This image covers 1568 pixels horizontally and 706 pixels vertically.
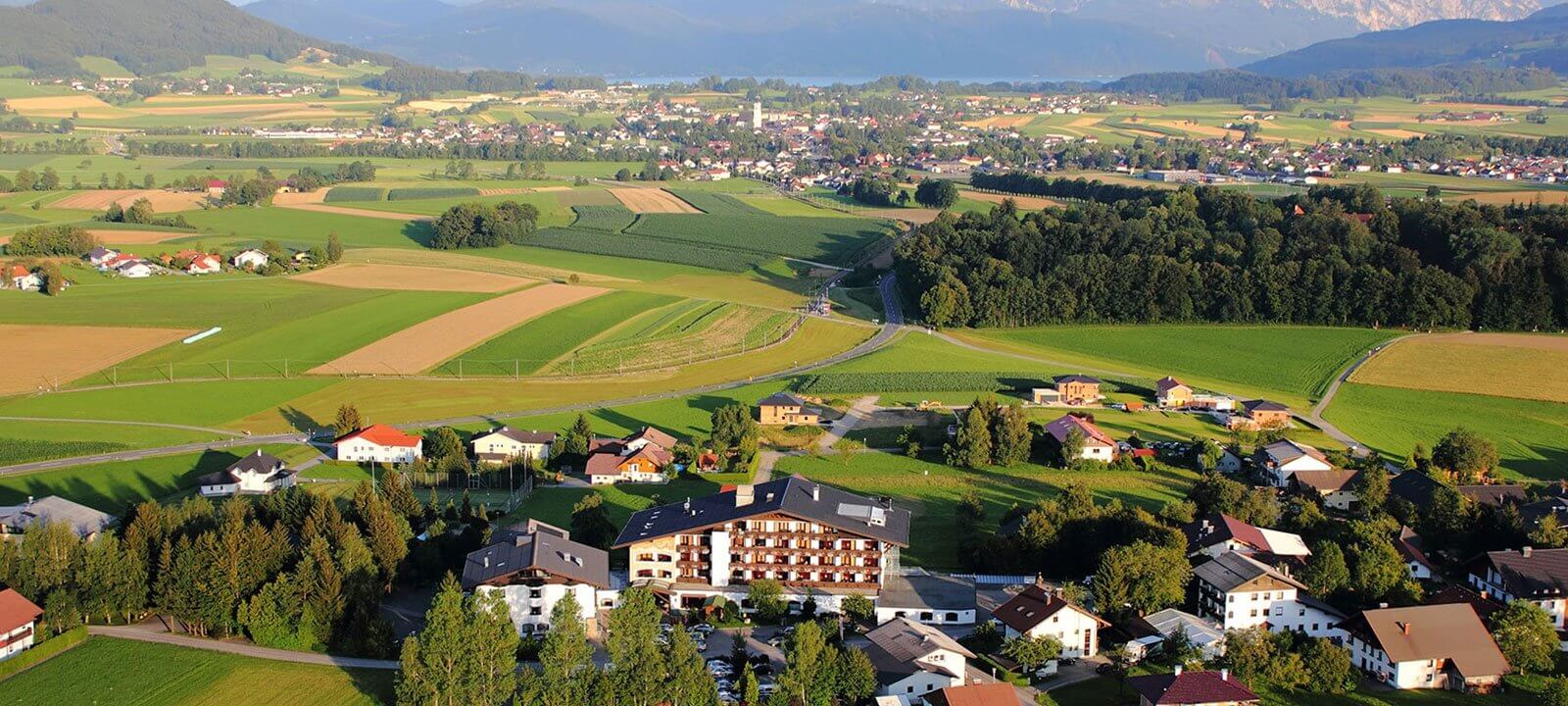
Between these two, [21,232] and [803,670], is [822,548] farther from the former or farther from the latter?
[21,232]

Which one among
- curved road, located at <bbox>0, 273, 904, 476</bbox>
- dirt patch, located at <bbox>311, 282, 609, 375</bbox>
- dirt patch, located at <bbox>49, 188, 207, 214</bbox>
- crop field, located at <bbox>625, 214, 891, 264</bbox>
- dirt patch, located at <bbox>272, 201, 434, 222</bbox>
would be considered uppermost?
dirt patch, located at <bbox>49, 188, 207, 214</bbox>

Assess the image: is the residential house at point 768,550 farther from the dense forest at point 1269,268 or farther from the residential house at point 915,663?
the dense forest at point 1269,268

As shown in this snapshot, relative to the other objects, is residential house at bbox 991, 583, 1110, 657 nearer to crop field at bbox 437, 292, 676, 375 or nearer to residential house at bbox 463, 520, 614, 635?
residential house at bbox 463, 520, 614, 635

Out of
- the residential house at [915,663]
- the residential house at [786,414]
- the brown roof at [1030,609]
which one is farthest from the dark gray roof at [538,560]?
the residential house at [786,414]

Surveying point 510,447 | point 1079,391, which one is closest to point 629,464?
point 510,447

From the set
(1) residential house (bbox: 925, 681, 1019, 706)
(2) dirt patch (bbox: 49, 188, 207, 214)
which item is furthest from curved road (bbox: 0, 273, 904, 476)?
(2) dirt patch (bbox: 49, 188, 207, 214)

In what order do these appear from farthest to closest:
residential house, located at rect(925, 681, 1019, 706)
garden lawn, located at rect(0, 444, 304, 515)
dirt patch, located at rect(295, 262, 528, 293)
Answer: dirt patch, located at rect(295, 262, 528, 293), garden lawn, located at rect(0, 444, 304, 515), residential house, located at rect(925, 681, 1019, 706)
